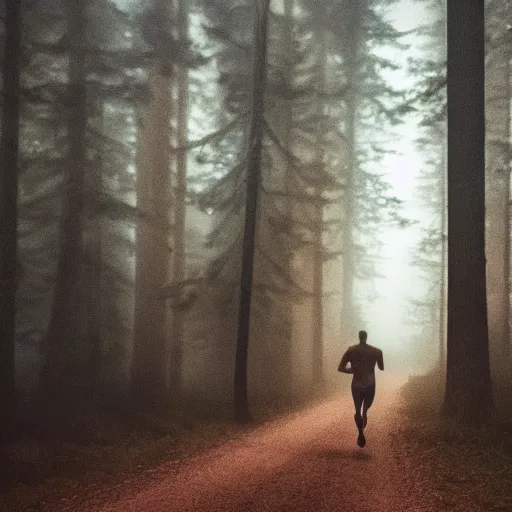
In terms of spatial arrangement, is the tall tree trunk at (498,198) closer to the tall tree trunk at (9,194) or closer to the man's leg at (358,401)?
the man's leg at (358,401)

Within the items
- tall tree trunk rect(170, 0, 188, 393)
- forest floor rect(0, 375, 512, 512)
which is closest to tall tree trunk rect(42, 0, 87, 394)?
forest floor rect(0, 375, 512, 512)

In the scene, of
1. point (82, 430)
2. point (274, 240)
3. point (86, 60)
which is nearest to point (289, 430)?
point (82, 430)

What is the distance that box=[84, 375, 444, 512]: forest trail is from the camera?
20.4 ft

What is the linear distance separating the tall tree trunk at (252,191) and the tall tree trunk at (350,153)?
5.73 m

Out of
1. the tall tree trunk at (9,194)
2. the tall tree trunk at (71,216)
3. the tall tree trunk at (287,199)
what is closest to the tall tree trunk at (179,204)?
the tall tree trunk at (71,216)

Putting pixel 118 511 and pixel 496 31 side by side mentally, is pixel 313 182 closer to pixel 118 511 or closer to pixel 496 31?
pixel 496 31

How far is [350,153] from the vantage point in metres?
20.9

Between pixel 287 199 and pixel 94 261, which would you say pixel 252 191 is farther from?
pixel 94 261

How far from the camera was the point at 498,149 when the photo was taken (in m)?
17.8

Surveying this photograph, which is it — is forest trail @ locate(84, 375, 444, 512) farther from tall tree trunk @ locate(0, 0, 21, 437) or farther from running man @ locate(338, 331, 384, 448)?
tall tree trunk @ locate(0, 0, 21, 437)

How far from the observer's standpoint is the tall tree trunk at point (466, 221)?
930 cm

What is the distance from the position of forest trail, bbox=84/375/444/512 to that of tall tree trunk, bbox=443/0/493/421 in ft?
6.60

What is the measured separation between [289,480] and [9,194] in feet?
29.2

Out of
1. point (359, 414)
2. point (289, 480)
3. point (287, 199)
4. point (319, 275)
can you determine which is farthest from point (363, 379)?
point (319, 275)
